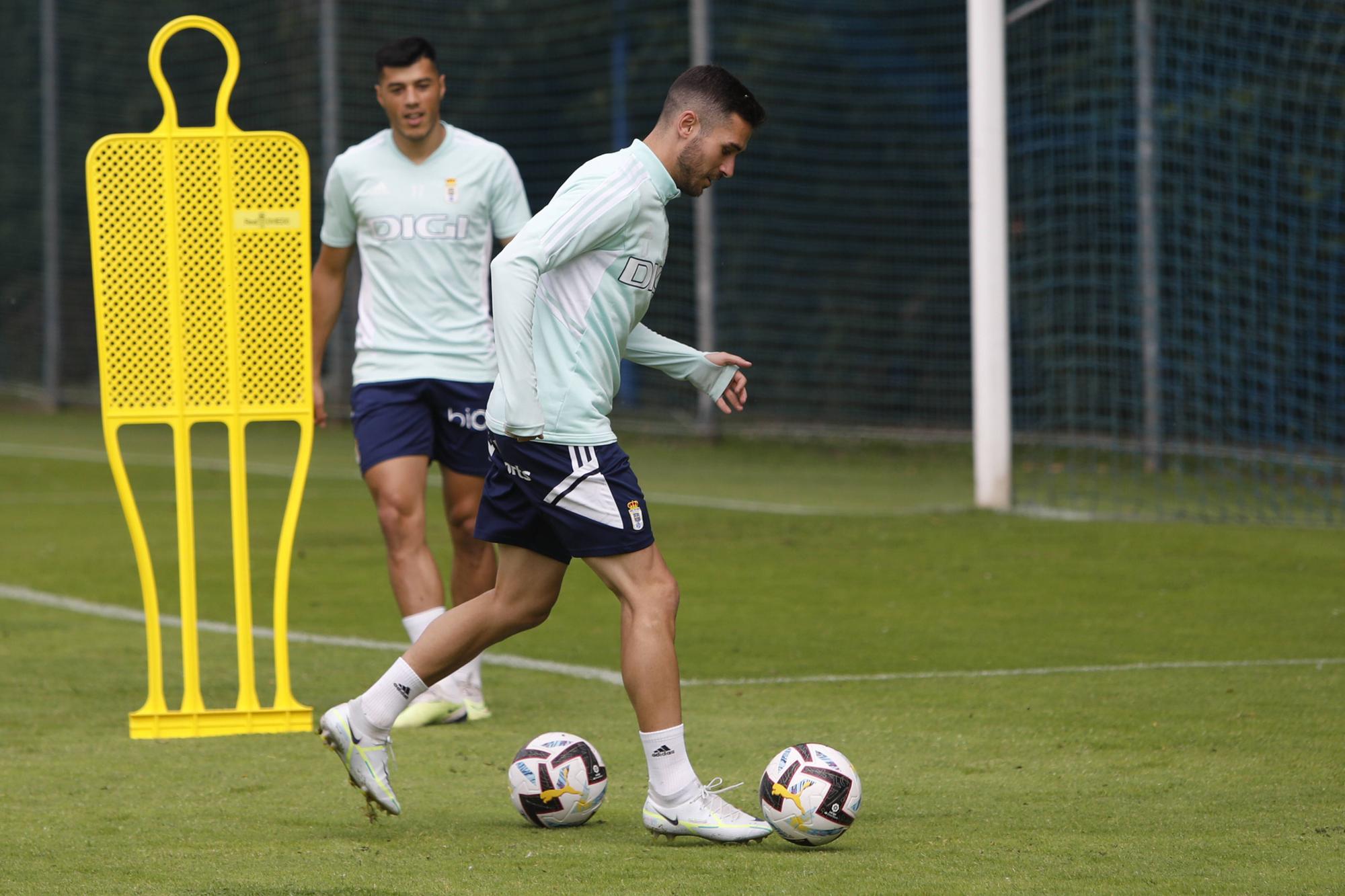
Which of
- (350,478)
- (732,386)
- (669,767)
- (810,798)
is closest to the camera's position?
(810,798)

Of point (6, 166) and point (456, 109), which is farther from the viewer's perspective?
point (6, 166)

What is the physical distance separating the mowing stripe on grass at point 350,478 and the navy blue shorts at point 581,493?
262 inches

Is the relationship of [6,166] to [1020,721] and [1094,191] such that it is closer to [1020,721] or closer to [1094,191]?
[1094,191]

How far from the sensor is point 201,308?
19.0 feet

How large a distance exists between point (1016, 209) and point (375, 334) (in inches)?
386

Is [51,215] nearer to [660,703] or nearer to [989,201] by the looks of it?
[989,201]

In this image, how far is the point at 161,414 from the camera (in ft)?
18.9

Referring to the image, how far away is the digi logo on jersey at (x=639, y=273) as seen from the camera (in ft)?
14.7

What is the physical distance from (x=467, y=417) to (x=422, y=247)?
0.61 m

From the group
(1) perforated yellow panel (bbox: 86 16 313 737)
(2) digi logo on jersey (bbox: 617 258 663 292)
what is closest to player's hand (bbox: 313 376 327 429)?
(1) perforated yellow panel (bbox: 86 16 313 737)

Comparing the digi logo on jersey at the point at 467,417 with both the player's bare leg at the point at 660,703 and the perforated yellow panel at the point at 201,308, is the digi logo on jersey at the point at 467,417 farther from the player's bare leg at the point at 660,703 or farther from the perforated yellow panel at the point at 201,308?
the player's bare leg at the point at 660,703

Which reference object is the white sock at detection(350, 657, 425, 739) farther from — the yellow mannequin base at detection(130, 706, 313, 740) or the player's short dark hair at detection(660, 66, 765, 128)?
the player's short dark hair at detection(660, 66, 765, 128)

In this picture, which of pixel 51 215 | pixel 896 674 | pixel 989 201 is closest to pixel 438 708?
pixel 896 674

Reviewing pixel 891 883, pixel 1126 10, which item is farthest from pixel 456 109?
pixel 891 883
